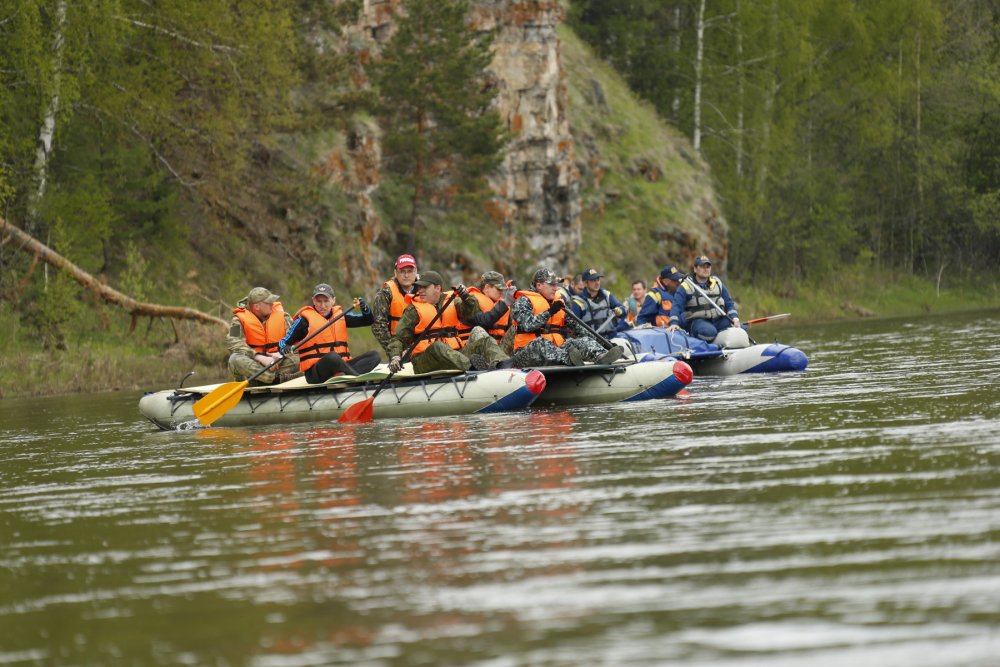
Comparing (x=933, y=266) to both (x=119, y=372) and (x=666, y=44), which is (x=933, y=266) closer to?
(x=666, y=44)

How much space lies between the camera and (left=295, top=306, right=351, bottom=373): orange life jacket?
49.2ft

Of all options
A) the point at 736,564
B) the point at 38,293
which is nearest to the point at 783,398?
the point at 736,564

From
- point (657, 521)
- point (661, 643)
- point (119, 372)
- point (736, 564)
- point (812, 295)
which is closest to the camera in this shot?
point (661, 643)

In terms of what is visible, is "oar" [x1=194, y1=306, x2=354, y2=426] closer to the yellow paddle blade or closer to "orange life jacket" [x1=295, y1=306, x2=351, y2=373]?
the yellow paddle blade

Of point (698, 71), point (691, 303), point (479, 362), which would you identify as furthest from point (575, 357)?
point (698, 71)

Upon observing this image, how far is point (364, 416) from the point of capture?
46.4ft

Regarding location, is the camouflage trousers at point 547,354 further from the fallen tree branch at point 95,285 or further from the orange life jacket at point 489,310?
the fallen tree branch at point 95,285

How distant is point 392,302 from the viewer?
15.0 metres

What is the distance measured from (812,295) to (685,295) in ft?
82.3

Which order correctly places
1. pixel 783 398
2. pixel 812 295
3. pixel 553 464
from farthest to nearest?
1. pixel 812 295
2. pixel 783 398
3. pixel 553 464

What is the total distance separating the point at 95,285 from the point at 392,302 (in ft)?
34.4

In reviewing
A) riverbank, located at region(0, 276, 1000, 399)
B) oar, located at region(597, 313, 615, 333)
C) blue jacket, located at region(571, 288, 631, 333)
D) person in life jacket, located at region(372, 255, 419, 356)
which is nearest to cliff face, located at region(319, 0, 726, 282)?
riverbank, located at region(0, 276, 1000, 399)

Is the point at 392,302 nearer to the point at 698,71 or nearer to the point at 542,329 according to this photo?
the point at 542,329

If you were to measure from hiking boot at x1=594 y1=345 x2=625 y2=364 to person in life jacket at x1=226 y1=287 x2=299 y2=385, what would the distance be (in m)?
3.14
